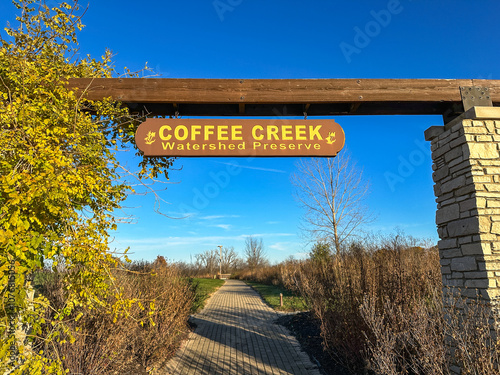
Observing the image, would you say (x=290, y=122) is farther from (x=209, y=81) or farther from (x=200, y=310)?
(x=200, y=310)

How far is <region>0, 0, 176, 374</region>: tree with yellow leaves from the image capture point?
2.78m

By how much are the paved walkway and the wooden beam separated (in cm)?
487

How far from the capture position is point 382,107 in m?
4.57

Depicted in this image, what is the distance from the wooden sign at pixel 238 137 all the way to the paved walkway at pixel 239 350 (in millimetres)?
4357

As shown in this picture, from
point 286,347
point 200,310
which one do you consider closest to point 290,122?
point 286,347

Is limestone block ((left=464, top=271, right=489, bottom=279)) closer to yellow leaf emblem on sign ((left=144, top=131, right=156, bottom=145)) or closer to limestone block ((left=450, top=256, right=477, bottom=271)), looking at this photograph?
limestone block ((left=450, top=256, right=477, bottom=271))

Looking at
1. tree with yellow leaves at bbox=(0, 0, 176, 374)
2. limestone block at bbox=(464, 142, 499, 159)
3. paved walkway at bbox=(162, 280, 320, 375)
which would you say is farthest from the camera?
paved walkway at bbox=(162, 280, 320, 375)

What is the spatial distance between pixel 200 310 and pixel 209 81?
1087 centimetres

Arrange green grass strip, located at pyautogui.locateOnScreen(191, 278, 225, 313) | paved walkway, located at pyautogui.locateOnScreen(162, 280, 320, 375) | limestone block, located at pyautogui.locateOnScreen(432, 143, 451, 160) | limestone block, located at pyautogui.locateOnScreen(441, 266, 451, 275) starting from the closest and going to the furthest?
limestone block, located at pyautogui.locateOnScreen(441, 266, 451, 275)
limestone block, located at pyautogui.locateOnScreen(432, 143, 451, 160)
paved walkway, located at pyautogui.locateOnScreen(162, 280, 320, 375)
green grass strip, located at pyautogui.locateOnScreen(191, 278, 225, 313)

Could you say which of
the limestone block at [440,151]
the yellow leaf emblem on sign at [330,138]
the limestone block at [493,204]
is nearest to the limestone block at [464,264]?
the limestone block at [493,204]

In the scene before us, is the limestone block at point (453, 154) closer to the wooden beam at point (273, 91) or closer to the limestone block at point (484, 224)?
Answer: the wooden beam at point (273, 91)

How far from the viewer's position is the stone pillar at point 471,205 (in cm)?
365

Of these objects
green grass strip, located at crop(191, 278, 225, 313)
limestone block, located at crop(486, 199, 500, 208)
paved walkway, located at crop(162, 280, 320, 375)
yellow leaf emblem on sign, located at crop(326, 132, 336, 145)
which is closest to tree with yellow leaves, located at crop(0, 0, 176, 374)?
yellow leaf emblem on sign, located at crop(326, 132, 336, 145)

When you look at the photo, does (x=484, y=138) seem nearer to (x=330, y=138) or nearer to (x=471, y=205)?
(x=471, y=205)
